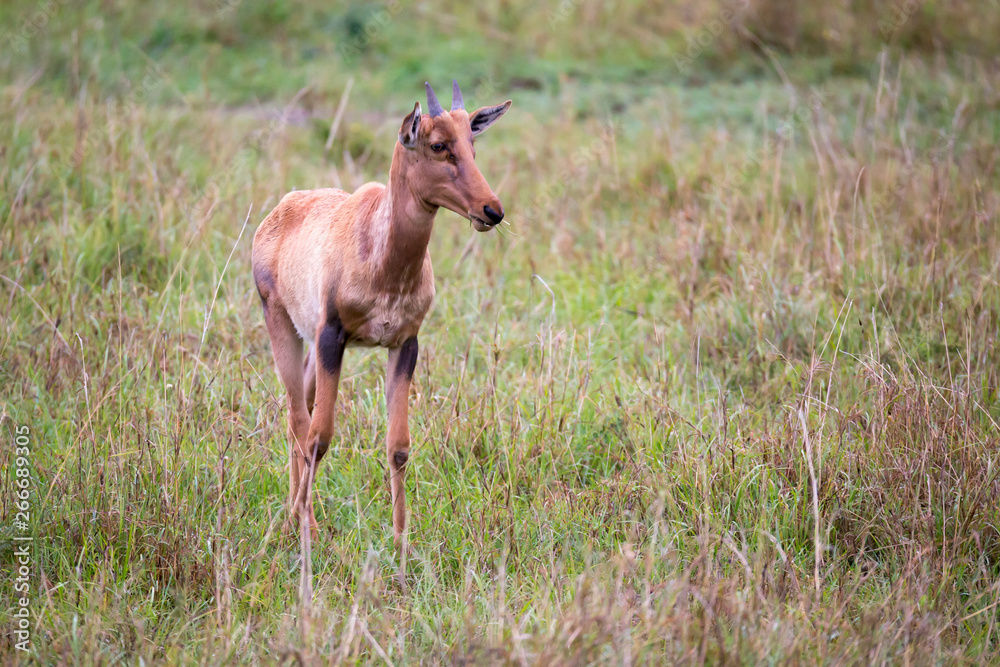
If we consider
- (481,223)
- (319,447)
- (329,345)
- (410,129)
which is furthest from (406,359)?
(410,129)

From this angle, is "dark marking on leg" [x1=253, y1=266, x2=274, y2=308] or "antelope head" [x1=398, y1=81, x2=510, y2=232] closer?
"antelope head" [x1=398, y1=81, x2=510, y2=232]

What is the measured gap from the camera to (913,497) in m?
3.29

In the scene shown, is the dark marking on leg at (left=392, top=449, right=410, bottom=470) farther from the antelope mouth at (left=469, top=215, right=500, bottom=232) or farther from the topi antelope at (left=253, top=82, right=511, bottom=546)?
the antelope mouth at (left=469, top=215, right=500, bottom=232)

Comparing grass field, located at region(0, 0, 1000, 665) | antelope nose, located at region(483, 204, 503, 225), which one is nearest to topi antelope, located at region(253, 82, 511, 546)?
antelope nose, located at region(483, 204, 503, 225)

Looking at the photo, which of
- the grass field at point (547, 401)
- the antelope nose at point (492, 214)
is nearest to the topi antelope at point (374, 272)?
the antelope nose at point (492, 214)

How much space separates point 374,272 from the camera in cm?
315

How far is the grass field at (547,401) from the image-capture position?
2.87 meters

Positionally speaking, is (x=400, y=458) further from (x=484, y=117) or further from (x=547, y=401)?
(x=484, y=117)

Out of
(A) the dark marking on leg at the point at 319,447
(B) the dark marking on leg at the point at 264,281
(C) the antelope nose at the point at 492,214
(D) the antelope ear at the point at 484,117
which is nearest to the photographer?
(C) the antelope nose at the point at 492,214

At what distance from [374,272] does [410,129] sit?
53 centimetres

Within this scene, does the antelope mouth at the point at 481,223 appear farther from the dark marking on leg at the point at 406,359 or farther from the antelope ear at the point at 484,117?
the dark marking on leg at the point at 406,359

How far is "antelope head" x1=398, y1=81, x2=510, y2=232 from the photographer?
113 inches

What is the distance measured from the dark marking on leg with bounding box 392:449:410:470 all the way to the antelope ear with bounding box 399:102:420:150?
1.12 meters

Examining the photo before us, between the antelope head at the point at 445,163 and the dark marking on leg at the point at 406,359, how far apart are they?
58 centimetres
